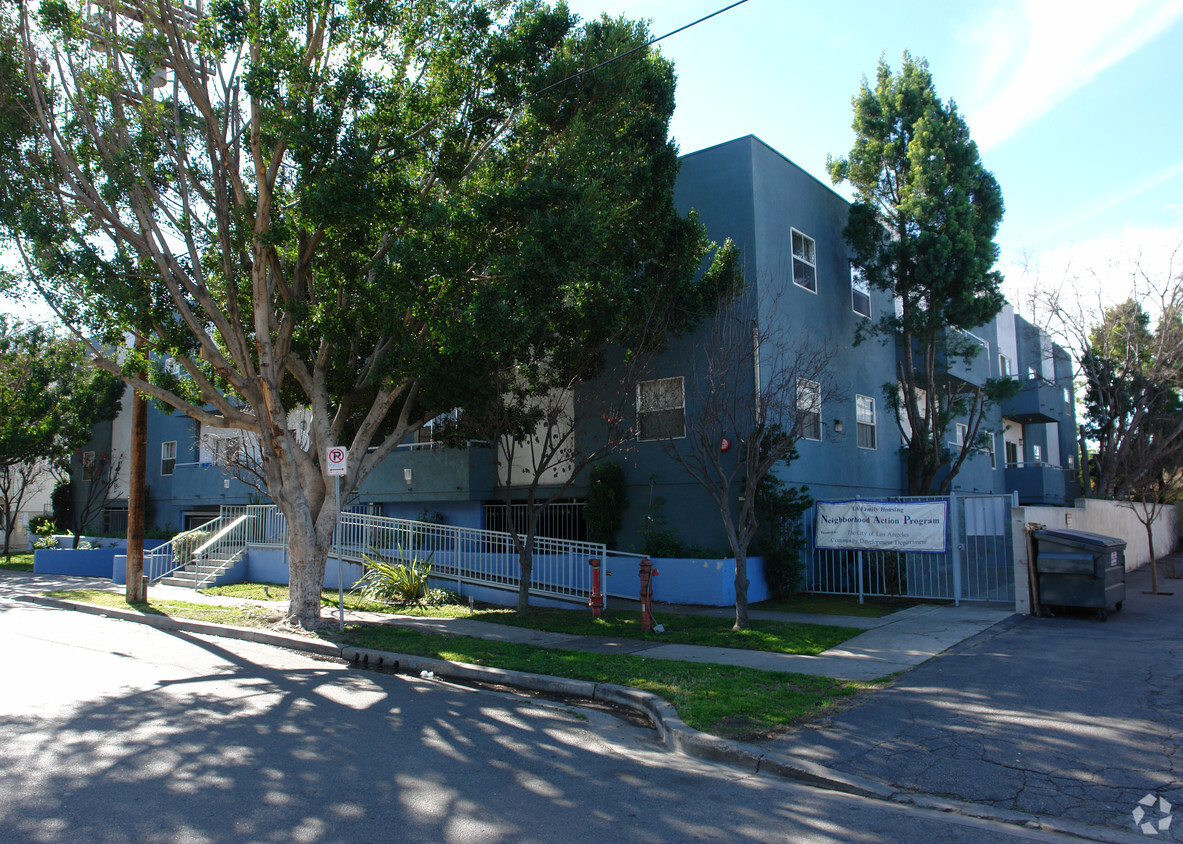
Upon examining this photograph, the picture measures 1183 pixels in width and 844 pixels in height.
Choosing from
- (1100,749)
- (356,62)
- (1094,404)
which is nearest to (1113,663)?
(1100,749)

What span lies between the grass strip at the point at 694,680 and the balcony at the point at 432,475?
744 centimetres

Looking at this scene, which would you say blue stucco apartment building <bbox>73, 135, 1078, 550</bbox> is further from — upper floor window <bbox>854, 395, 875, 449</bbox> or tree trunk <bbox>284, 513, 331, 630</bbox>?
tree trunk <bbox>284, 513, 331, 630</bbox>

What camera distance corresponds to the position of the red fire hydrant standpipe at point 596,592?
13.7m

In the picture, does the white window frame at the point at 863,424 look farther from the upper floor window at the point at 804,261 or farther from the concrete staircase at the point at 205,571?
the concrete staircase at the point at 205,571

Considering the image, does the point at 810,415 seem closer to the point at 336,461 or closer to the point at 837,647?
the point at 837,647

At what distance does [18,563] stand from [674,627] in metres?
25.1

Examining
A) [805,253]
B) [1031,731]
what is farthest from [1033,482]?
[1031,731]

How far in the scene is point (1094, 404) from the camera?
106 feet

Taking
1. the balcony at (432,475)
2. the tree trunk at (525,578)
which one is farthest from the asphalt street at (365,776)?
the balcony at (432,475)

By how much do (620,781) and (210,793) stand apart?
265 cm

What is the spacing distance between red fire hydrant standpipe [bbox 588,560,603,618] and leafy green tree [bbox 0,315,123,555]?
69.5 feet

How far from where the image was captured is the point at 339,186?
1113 centimetres

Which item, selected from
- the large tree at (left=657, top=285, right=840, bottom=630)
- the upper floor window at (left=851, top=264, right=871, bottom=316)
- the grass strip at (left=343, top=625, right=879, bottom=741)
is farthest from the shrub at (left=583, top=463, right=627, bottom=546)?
the upper floor window at (left=851, top=264, right=871, bottom=316)

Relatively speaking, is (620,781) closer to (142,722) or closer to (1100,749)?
(1100,749)
